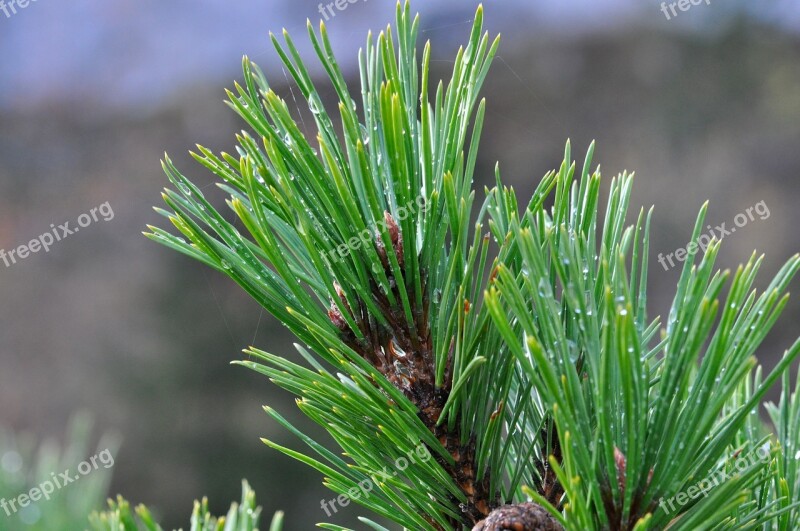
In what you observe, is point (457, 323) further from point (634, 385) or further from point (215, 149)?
point (215, 149)

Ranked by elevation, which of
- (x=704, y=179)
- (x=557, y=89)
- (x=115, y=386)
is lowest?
(x=704, y=179)

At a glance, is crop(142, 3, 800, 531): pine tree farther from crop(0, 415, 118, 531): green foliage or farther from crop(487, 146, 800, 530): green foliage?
crop(0, 415, 118, 531): green foliage

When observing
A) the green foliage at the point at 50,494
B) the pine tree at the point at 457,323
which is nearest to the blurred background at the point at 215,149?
the green foliage at the point at 50,494

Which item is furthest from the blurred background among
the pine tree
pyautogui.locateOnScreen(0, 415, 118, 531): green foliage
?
the pine tree

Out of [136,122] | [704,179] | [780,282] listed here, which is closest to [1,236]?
[136,122]

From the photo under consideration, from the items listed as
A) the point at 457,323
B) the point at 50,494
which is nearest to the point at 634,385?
the point at 457,323

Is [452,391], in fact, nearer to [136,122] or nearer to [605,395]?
[605,395]
